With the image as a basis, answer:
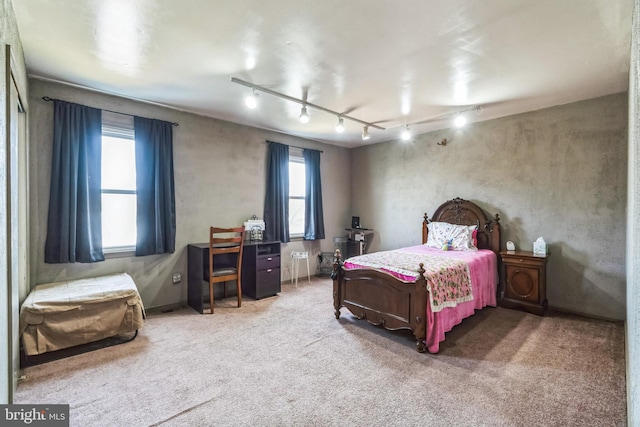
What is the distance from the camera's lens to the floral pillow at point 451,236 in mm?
4281

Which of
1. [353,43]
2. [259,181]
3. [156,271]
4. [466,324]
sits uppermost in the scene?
[353,43]

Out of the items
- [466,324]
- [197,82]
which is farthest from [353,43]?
[466,324]

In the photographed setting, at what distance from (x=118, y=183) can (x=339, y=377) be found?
3338mm

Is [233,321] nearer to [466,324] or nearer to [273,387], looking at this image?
[273,387]

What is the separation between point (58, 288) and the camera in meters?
2.88

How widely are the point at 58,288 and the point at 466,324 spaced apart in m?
4.31

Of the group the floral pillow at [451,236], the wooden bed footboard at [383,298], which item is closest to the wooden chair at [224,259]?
the wooden bed footboard at [383,298]

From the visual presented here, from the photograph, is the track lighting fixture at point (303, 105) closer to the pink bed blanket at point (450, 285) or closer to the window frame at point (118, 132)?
the window frame at point (118, 132)

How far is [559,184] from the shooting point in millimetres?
3805

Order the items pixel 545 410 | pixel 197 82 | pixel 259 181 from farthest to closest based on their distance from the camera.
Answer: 1. pixel 259 181
2. pixel 197 82
3. pixel 545 410

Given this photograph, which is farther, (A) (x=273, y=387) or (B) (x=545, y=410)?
(A) (x=273, y=387)

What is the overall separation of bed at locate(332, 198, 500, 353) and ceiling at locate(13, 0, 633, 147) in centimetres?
188

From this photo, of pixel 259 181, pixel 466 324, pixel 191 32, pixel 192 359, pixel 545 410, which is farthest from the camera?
pixel 259 181

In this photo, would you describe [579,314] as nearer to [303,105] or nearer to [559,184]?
[559,184]
